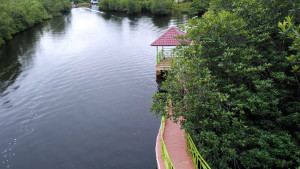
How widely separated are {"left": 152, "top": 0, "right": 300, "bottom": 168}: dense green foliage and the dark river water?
6357 millimetres

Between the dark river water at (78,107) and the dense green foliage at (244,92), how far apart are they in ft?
20.9

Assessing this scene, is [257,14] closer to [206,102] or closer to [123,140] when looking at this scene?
[206,102]

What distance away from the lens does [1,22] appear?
4116 centimetres

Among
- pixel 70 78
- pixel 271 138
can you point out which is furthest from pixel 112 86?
pixel 271 138

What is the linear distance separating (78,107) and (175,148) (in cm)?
1184

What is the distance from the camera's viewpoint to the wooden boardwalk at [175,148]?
1016cm

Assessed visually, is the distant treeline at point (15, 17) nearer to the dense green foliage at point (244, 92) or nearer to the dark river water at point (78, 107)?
the dark river water at point (78, 107)

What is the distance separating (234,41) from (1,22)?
1727 inches

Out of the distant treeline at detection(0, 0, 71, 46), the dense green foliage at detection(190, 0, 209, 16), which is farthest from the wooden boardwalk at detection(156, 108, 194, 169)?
the dense green foliage at detection(190, 0, 209, 16)

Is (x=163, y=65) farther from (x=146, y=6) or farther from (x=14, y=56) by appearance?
(x=146, y=6)

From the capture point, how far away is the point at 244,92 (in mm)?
8641

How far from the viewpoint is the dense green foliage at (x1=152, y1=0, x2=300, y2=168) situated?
309 inches

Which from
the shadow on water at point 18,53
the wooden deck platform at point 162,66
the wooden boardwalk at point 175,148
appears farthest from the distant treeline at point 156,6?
the wooden boardwalk at point 175,148

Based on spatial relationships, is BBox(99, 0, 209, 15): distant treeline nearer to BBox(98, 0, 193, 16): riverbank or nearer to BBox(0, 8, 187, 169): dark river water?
BBox(98, 0, 193, 16): riverbank
